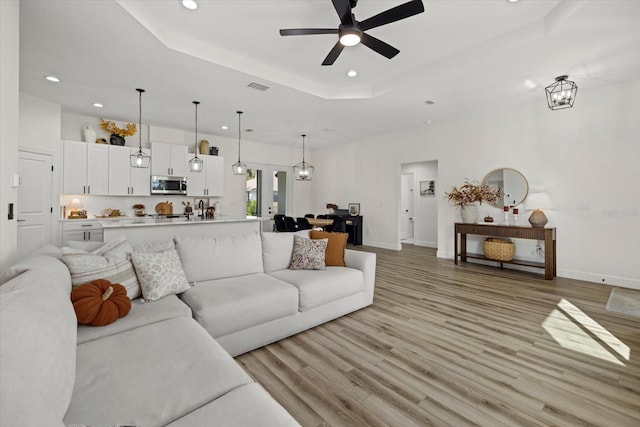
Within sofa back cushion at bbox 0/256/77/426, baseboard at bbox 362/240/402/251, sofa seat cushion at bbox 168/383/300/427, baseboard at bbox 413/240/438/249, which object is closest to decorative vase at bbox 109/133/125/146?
sofa back cushion at bbox 0/256/77/426

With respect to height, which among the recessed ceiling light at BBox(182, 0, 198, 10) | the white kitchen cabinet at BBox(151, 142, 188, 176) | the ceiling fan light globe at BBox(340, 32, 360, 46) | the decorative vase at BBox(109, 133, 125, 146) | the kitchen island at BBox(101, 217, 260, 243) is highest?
the recessed ceiling light at BBox(182, 0, 198, 10)

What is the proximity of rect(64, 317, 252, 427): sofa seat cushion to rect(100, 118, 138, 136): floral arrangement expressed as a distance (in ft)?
18.1

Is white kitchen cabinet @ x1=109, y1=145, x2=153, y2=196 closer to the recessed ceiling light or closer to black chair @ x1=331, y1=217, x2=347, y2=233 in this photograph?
the recessed ceiling light

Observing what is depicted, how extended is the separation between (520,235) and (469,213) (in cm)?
93

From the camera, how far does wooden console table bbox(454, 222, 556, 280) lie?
4.43 metres

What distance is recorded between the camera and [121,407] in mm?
1101

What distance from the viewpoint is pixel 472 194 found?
5.40 metres

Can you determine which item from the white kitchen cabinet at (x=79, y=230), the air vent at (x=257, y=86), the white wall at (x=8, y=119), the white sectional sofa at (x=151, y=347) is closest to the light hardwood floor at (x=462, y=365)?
the white sectional sofa at (x=151, y=347)

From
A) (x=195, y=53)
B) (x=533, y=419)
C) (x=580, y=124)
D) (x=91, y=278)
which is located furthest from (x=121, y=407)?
(x=580, y=124)

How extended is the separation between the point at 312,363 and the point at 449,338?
1.28 metres

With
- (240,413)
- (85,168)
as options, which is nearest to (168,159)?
(85,168)

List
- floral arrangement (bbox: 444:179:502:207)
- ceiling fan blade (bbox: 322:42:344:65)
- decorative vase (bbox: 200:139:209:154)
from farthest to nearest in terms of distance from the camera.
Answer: decorative vase (bbox: 200:139:209:154) → floral arrangement (bbox: 444:179:502:207) → ceiling fan blade (bbox: 322:42:344:65)

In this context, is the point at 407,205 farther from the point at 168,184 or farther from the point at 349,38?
the point at 349,38

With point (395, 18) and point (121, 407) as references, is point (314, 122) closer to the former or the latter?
point (395, 18)
